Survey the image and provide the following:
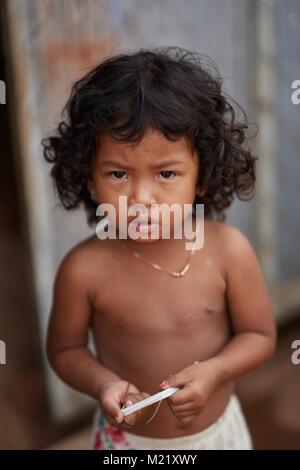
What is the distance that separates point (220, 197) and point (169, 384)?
16.2 inches

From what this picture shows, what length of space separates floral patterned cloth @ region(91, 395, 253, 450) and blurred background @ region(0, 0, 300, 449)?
67 centimetres

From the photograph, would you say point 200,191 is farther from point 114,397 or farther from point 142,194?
point 114,397

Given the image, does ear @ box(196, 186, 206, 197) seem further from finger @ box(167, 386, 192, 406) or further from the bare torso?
finger @ box(167, 386, 192, 406)

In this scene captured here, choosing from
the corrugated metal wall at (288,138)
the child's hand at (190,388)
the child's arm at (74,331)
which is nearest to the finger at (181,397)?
the child's hand at (190,388)

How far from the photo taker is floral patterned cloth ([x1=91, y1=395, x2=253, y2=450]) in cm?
122

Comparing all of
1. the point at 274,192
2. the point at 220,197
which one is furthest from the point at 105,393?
the point at 274,192

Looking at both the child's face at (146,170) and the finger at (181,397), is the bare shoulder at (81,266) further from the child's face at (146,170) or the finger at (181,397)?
the finger at (181,397)

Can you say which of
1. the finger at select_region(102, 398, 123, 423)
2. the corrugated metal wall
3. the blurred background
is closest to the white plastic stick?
the finger at select_region(102, 398, 123, 423)

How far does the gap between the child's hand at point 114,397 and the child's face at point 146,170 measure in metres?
0.25

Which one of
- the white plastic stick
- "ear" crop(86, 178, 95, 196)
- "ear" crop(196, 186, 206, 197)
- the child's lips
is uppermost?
"ear" crop(86, 178, 95, 196)

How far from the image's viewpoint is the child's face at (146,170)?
101cm

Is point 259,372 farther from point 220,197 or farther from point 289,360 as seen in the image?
point 220,197

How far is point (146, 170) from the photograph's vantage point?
1015 millimetres

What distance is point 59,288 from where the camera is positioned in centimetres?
118
